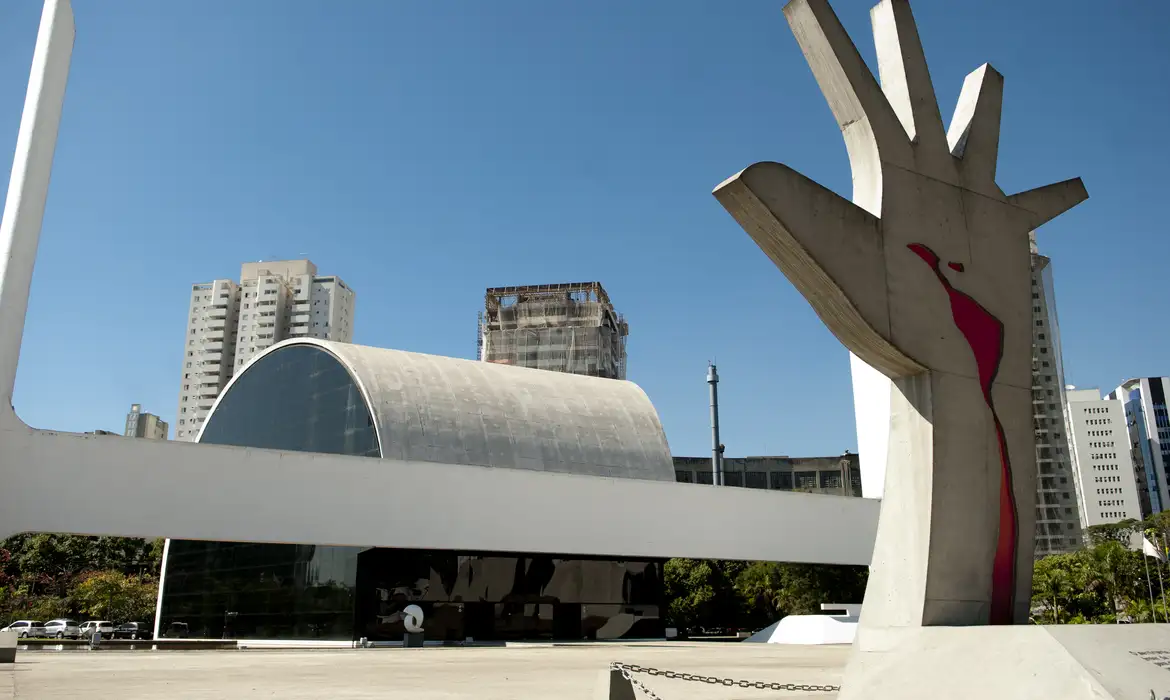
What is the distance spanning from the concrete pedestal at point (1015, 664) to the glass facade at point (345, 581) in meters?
17.0

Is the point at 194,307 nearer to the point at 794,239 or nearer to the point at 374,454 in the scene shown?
the point at 374,454

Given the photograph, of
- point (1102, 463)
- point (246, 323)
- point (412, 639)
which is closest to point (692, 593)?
point (412, 639)

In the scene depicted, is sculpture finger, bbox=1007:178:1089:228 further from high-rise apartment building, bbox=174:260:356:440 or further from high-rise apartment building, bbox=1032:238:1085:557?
high-rise apartment building, bbox=174:260:356:440

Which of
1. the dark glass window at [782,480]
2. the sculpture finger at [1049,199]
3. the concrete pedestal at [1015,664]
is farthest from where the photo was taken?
the dark glass window at [782,480]

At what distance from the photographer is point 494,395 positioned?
28594 millimetres

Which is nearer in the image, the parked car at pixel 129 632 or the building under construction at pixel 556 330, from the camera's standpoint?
the parked car at pixel 129 632

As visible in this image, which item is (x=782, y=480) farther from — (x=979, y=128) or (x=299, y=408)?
(x=979, y=128)

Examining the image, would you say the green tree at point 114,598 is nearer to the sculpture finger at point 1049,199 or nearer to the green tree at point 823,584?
the green tree at point 823,584

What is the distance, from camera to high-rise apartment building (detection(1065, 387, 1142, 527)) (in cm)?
10500

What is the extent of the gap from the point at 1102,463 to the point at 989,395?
4517 inches

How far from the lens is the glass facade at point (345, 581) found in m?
22.8

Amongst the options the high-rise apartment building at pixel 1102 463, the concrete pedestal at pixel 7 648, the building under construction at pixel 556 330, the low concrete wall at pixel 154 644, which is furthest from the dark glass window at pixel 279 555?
the high-rise apartment building at pixel 1102 463

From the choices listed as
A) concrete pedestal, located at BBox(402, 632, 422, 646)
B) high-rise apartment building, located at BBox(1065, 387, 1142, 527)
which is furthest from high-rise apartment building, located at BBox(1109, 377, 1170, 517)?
concrete pedestal, located at BBox(402, 632, 422, 646)

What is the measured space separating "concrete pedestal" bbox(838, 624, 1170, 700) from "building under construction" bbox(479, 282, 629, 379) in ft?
173
